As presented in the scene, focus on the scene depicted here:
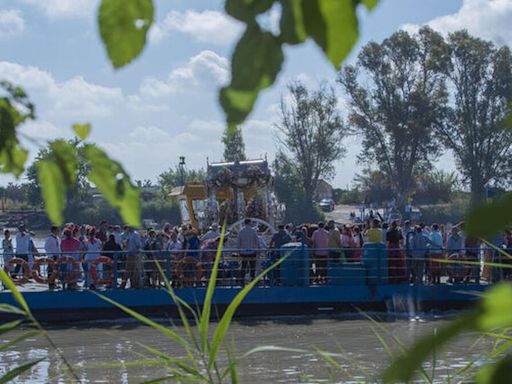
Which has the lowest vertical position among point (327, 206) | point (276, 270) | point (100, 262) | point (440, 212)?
point (276, 270)

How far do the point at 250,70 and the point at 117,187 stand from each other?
41 centimetres

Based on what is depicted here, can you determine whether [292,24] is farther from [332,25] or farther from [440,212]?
[440,212]

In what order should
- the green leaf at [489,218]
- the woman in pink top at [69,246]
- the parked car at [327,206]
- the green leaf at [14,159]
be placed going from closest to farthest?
the green leaf at [489,218]
the green leaf at [14,159]
the woman in pink top at [69,246]
the parked car at [327,206]

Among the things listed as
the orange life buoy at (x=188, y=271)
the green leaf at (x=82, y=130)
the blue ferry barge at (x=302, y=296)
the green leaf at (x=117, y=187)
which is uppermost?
the green leaf at (x=82, y=130)

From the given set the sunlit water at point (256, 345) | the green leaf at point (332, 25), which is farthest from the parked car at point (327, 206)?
the green leaf at point (332, 25)

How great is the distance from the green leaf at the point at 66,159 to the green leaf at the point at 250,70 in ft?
1.51

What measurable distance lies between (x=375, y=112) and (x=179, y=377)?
40.1m

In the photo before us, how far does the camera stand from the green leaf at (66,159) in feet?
4.74

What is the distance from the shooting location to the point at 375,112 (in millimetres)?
42500

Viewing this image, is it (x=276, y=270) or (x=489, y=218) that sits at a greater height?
(x=489, y=218)

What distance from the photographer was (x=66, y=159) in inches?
57.6

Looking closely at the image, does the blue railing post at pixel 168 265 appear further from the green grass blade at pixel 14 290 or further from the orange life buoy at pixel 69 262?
the green grass blade at pixel 14 290

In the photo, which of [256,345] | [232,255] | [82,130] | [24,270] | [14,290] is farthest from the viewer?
[232,255]

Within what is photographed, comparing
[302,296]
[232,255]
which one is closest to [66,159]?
[302,296]
